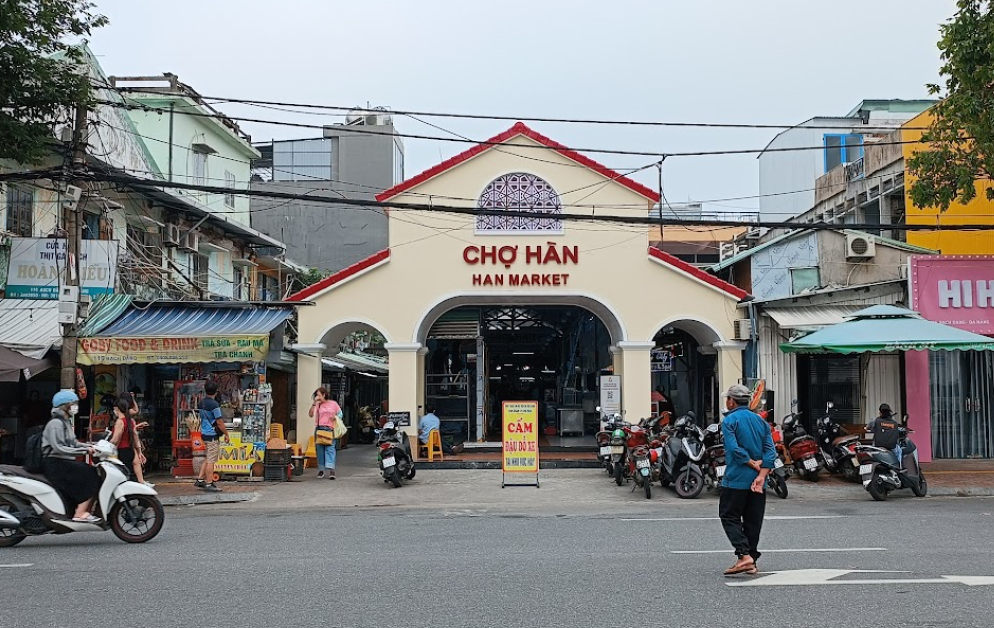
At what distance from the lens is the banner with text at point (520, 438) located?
16.9m

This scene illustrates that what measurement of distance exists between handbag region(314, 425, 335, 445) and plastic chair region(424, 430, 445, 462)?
2567 mm

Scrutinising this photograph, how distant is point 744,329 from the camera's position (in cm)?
2006

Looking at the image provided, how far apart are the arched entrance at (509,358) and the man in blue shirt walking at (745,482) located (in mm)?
12226

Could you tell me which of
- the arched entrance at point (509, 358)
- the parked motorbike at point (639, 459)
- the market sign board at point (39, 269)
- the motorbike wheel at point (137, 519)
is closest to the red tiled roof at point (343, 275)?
the arched entrance at point (509, 358)

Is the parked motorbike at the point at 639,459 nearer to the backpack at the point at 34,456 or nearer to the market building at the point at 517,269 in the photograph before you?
the market building at the point at 517,269

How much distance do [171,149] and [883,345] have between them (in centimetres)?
1777

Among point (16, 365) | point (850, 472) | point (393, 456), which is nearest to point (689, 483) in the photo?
point (850, 472)

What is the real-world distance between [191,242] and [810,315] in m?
14.7

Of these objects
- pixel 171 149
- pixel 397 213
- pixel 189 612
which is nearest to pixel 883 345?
pixel 397 213

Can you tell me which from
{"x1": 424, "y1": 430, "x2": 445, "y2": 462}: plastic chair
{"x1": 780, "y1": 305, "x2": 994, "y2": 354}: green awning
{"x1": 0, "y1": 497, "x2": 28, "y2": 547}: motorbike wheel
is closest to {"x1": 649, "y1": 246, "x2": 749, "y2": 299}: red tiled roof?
{"x1": 780, "y1": 305, "x2": 994, "y2": 354}: green awning

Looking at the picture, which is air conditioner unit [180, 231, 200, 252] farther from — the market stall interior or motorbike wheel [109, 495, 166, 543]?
motorbike wheel [109, 495, 166, 543]

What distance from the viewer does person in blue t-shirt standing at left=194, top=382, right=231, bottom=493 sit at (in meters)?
16.2

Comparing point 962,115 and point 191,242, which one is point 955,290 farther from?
point 191,242

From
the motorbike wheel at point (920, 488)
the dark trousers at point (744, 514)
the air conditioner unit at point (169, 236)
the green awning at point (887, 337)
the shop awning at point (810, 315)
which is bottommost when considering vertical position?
the motorbike wheel at point (920, 488)
